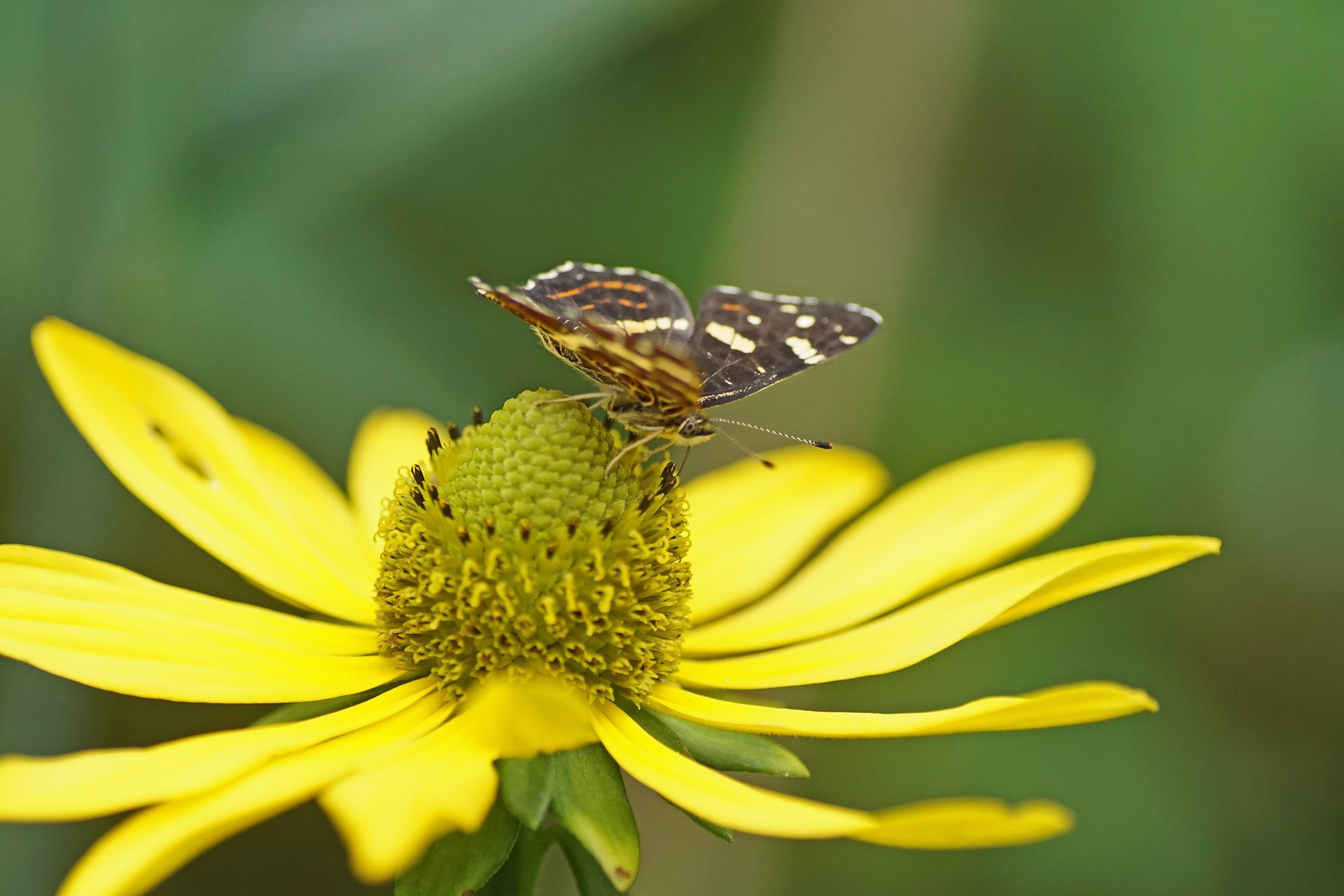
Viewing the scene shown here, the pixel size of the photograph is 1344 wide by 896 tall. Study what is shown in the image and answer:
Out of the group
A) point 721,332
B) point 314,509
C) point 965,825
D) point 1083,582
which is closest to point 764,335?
point 721,332

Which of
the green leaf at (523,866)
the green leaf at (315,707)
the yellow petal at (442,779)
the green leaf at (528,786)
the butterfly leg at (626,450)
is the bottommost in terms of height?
the green leaf at (523,866)

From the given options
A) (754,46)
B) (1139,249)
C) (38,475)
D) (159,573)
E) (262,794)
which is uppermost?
(754,46)

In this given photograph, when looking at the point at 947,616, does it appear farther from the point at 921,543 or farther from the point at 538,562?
the point at 538,562

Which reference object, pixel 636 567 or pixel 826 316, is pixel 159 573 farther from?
pixel 826 316

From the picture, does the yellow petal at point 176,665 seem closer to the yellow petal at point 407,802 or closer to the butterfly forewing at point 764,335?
the yellow petal at point 407,802

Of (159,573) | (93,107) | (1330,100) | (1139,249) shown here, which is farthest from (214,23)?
(1330,100)

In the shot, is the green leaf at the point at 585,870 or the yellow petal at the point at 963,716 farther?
the green leaf at the point at 585,870

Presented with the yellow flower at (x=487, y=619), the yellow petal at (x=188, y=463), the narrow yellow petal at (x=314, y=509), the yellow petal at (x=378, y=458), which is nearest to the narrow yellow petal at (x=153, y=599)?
the yellow flower at (x=487, y=619)

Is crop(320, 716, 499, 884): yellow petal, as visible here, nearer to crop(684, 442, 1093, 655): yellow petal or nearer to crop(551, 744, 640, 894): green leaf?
crop(551, 744, 640, 894): green leaf
